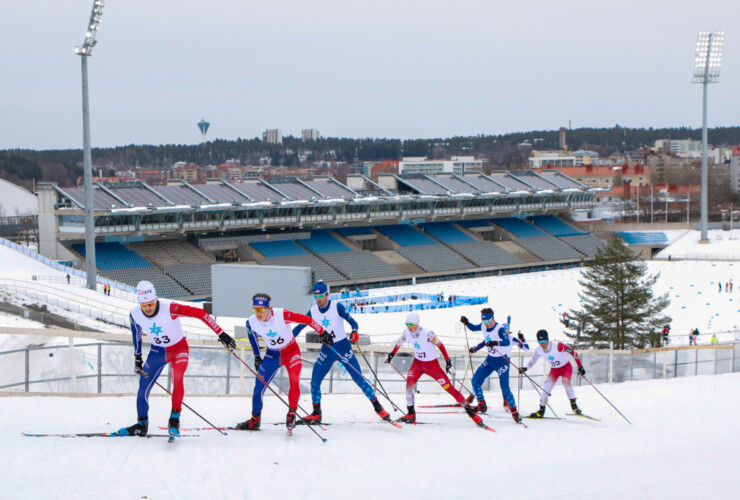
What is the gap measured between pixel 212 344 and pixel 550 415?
497 centimetres

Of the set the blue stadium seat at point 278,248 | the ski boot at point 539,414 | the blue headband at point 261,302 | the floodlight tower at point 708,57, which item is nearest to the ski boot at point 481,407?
the ski boot at point 539,414

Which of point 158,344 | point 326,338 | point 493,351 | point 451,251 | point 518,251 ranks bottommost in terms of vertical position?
point 518,251

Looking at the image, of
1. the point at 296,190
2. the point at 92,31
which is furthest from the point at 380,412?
the point at 296,190

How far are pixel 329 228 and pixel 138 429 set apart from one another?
50751mm

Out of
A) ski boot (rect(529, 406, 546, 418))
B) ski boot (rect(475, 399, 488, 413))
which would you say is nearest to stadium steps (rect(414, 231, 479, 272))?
ski boot (rect(529, 406, 546, 418))

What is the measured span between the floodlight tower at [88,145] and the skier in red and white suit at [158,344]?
2885 centimetres

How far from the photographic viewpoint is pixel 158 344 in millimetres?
8820

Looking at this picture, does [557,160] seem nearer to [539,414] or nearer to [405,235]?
[405,235]

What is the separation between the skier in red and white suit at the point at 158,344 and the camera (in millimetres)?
8680

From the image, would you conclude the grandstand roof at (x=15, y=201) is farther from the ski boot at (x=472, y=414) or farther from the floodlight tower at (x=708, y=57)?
the ski boot at (x=472, y=414)

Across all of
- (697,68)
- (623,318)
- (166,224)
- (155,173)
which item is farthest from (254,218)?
(155,173)

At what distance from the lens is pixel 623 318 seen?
92.2ft

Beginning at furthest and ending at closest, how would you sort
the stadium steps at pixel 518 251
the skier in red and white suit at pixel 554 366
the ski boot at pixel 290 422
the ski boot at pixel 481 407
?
the stadium steps at pixel 518 251
the skier in red and white suit at pixel 554 366
the ski boot at pixel 481 407
the ski boot at pixel 290 422

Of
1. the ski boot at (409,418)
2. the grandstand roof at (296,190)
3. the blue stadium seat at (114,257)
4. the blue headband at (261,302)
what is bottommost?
the blue stadium seat at (114,257)
